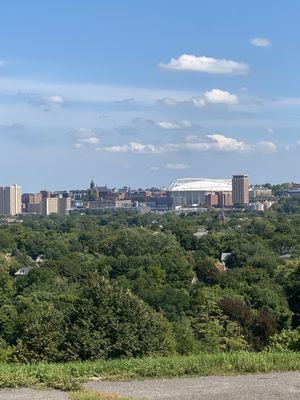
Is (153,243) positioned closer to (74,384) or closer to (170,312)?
(170,312)

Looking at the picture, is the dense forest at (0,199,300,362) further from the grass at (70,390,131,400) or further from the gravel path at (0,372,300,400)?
the grass at (70,390,131,400)

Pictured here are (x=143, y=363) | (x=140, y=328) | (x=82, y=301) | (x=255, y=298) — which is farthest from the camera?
(x=255, y=298)

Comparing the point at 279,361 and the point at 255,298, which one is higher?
the point at 279,361

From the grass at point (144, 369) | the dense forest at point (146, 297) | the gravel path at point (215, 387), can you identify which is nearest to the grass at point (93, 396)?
the gravel path at point (215, 387)

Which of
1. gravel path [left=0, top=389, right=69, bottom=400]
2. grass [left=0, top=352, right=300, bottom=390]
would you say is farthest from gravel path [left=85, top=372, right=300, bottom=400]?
gravel path [left=0, top=389, right=69, bottom=400]

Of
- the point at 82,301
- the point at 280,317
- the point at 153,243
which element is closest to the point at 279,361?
the point at 82,301

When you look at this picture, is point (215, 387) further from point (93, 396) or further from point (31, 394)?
point (31, 394)

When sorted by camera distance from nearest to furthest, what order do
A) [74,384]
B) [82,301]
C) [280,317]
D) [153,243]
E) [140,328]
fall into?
[74,384] → [140,328] → [82,301] → [280,317] → [153,243]
